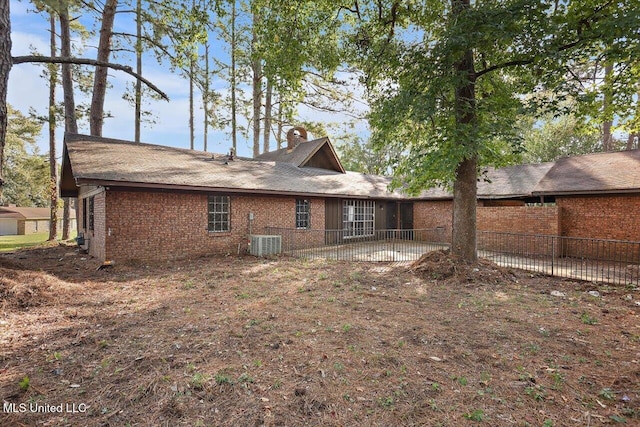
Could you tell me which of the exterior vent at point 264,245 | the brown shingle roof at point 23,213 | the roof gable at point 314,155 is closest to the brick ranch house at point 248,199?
the exterior vent at point 264,245

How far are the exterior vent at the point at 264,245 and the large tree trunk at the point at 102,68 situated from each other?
10051 mm

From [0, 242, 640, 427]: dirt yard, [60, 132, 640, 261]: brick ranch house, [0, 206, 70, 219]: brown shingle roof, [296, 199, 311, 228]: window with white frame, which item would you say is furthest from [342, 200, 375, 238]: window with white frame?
[0, 206, 70, 219]: brown shingle roof

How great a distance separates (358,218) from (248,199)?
22.4 ft

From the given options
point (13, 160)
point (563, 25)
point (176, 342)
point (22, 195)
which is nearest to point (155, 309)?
point (176, 342)

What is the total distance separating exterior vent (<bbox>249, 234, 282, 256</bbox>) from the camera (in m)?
11.8

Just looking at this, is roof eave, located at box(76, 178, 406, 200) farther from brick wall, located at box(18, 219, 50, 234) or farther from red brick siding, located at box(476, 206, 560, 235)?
brick wall, located at box(18, 219, 50, 234)

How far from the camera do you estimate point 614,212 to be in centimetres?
1146

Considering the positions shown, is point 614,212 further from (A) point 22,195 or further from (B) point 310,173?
(A) point 22,195

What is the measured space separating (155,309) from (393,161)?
7.36m

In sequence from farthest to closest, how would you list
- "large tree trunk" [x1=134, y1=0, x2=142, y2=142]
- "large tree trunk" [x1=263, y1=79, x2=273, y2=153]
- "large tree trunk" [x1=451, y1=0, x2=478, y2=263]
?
"large tree trunk" [x1=263, y1=79, x2=273, y2=153] → "large tree trunk" [x1=134, y1=0, x2=142, y2=142] → "large tree trunk" [x1=451, y1=0, x2=478, y2=263]

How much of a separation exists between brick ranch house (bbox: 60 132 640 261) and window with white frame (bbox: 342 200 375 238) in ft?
0.19

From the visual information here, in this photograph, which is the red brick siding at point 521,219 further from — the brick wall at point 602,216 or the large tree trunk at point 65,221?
the large tree trunk at point 65,221

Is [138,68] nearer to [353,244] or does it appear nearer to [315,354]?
[353,244]

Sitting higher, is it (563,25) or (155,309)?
(563,25)
